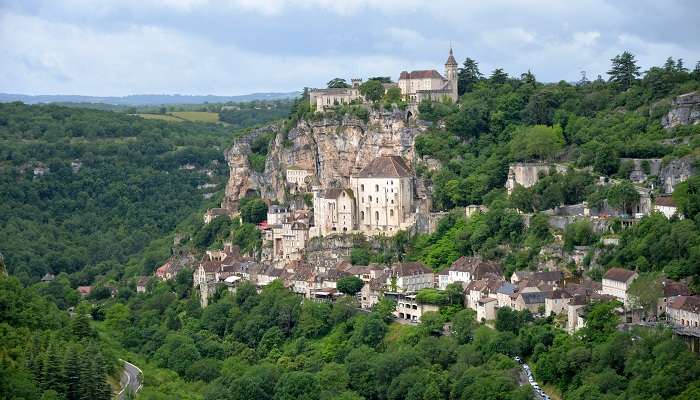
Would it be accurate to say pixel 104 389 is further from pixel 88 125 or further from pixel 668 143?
pixel 88 125

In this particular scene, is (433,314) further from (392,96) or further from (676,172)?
(392,96)

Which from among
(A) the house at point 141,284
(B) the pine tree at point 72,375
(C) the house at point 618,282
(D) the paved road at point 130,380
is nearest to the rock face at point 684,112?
(C) the house at point 618,282

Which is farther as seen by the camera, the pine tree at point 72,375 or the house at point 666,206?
the house at point 666,206

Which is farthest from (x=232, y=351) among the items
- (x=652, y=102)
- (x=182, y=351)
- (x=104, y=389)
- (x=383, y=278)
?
(x=652, y=102)

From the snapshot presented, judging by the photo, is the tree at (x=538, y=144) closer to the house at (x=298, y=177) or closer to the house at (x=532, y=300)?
the house at (x=298, y=177)

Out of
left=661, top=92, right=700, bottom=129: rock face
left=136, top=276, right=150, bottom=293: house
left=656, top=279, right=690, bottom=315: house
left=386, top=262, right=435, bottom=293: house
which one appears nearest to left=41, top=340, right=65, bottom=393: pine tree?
left=386, top=262, right=435, bottom=293: house

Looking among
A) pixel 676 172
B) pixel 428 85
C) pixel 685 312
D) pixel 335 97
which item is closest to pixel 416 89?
pixel 428 85
